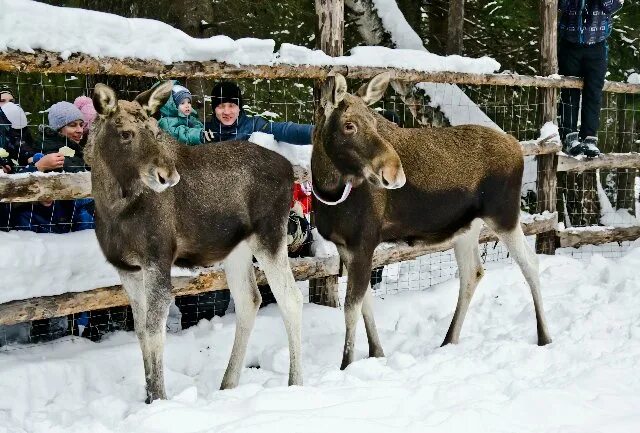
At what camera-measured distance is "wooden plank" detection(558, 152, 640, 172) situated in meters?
8.94

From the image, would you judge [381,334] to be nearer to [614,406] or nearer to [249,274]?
[249,274]

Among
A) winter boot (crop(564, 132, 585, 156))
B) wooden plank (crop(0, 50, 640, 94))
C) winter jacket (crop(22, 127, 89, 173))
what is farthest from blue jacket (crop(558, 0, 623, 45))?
winter jacket (crop(22, 127, 89, 173))

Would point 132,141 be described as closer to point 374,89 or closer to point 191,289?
point 191,289

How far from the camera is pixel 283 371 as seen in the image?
5543 mm

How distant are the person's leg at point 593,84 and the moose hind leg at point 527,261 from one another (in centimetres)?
329

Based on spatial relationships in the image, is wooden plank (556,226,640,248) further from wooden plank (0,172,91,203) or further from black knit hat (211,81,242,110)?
wooden plank (0,172,91,203)

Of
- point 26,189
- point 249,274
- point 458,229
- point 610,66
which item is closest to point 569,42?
point 610,66

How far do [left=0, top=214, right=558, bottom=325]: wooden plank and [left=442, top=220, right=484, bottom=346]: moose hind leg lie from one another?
0.54 ft

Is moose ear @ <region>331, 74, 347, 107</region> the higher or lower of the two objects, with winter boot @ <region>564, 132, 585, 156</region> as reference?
higher

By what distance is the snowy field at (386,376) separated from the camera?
13.3ft

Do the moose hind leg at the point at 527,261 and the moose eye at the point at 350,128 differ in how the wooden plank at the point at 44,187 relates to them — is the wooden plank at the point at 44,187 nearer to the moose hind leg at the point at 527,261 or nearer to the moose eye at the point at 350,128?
the moose eye at the point at 350,128

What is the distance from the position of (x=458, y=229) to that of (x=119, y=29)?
3.01m

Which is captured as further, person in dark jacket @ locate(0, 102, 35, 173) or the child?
the child

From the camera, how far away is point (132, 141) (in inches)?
175
